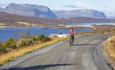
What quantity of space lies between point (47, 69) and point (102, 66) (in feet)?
10.3

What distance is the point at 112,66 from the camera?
71.3 feet

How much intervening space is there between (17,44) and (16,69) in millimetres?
21930

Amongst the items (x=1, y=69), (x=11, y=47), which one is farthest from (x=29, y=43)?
(x=1, y=69)

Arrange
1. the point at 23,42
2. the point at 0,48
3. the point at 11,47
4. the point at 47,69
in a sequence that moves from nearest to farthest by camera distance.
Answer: the point at 47,69 < the point at 0,48 < the point at 11,47 < the point at 23,42

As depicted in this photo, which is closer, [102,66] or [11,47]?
[102,66]

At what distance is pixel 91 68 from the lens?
68.1ft

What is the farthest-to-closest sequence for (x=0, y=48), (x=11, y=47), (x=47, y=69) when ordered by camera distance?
1. (x=11, y=47)
2. (x=0, y=48)
3. (x=47, y=69)

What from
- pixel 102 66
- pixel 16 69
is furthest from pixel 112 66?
pixel 16 69

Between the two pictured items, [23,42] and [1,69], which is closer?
[1,69]

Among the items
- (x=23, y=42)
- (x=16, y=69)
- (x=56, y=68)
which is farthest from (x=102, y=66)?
(x=23, y=42)

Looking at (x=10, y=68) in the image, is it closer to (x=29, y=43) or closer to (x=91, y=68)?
(x=91, y=68)

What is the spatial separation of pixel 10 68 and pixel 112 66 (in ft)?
18.1

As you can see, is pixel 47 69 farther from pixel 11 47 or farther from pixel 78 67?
pixel 11 47

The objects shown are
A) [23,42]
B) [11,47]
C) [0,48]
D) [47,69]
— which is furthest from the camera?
[23,42]
